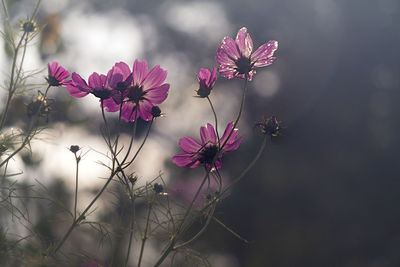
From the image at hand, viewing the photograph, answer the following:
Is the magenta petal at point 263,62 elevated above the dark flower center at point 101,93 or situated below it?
above

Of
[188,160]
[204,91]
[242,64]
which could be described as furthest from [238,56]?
[188,160]

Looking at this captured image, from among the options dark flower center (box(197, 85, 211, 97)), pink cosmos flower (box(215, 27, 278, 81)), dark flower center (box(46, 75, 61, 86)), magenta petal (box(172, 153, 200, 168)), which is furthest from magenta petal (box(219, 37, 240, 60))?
dark flower center (box(46, 75, 61, 86))

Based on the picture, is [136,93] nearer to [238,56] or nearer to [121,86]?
[121,86]

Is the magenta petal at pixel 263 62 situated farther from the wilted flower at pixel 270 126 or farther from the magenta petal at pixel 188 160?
the magenta petal at pixel 188 160

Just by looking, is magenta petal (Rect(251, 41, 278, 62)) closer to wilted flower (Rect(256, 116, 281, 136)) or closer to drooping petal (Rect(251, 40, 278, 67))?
drooping petal (Rect(251, 40, 278, 67))

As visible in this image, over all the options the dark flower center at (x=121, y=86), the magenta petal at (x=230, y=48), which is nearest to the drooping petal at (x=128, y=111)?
the dark flower center at (x=121, y=86)

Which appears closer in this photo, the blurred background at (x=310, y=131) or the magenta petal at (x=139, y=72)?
the magenta petal at (x=139, y=72)
